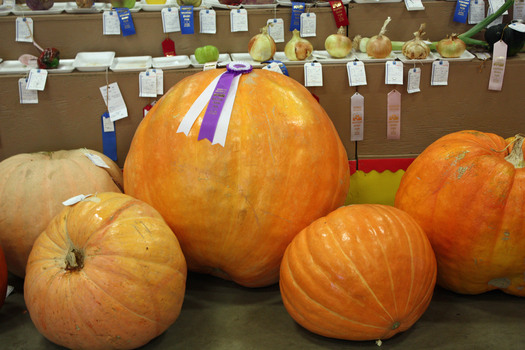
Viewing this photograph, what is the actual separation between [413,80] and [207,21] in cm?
121

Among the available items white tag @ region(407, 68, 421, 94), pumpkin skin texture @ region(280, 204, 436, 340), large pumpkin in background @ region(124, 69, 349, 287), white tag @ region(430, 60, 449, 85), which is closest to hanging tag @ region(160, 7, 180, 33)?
large pumpkin in background @ region(124, 69, 349, 287)

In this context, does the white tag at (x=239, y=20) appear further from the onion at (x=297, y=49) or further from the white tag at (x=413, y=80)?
the white tag at (x=413, y=80)

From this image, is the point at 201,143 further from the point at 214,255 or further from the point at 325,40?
the point at 325,40

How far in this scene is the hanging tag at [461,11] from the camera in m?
2.92

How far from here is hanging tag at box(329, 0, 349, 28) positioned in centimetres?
287

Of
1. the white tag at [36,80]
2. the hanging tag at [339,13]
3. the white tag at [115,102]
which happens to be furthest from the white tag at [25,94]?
the hanging tag at [339,13]

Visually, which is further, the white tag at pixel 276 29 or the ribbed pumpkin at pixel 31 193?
the white tag at pixel 276 29

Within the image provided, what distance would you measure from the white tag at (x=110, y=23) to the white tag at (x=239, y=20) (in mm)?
646

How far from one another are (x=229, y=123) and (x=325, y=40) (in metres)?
1.36

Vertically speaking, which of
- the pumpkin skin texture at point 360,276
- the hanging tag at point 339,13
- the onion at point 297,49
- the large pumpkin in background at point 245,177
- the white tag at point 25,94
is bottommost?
the pumpkin skin texture at point 360,276

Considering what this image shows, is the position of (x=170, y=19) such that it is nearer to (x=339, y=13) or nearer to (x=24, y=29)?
(x=24, y=29)

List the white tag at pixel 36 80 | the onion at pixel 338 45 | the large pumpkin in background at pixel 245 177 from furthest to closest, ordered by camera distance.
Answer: the onion at pixel 338 45 < the white tag at pixel 36 80 < the large pumpkin in background at pixel 245 177

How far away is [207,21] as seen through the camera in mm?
2854

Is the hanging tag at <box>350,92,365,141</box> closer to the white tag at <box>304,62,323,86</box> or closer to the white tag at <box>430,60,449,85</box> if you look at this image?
the white tag at <box>304,62,323,86</box>
